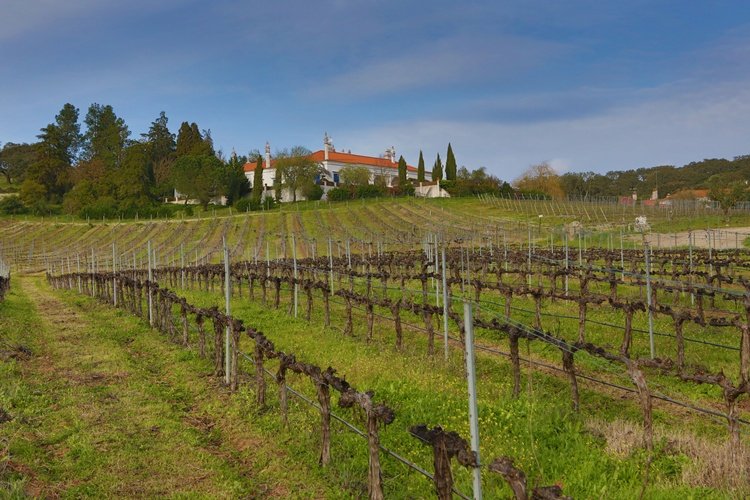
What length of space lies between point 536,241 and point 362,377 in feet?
119

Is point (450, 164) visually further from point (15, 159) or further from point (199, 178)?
point (15, 159)

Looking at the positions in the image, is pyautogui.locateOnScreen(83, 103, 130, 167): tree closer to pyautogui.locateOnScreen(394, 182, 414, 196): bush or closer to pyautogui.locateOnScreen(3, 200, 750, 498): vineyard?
pyautogui.locateOnScreen(394, 182, 414, 196): bush

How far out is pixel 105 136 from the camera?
95.6 metres

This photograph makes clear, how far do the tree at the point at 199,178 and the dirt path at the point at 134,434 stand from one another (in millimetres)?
63715

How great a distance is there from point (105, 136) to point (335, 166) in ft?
125

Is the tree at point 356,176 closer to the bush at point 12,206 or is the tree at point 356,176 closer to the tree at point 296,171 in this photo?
the tree at point 296,171

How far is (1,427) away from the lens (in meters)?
7.41

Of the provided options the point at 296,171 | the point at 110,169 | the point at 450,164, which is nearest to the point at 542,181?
the point at 450,164

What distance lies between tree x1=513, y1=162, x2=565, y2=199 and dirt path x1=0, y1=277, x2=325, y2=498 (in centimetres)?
8260

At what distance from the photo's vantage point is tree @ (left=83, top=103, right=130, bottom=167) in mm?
91956

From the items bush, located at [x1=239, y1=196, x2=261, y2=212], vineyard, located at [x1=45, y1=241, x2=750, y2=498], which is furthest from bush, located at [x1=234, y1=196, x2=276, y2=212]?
vineyard, located at [x1=45, y1=241, x2=750, y2=498]

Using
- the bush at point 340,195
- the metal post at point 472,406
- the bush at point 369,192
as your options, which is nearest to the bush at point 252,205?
the bush at point 340,195

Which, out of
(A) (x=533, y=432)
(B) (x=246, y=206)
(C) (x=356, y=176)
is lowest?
(A) (x=533, y=432)

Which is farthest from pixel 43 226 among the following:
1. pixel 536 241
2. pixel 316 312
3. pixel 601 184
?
pixel 601 184
